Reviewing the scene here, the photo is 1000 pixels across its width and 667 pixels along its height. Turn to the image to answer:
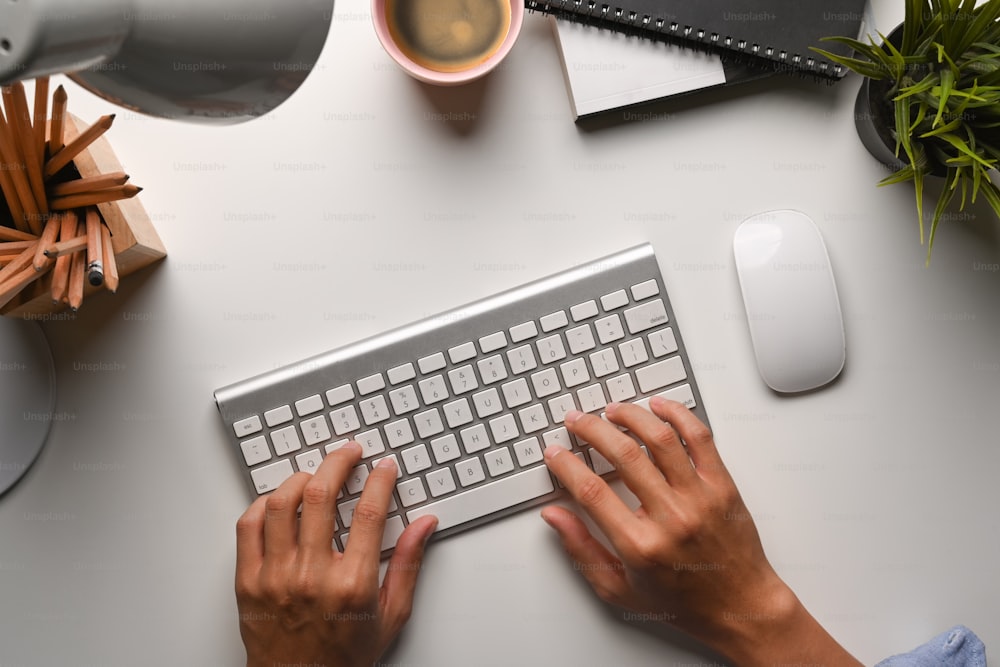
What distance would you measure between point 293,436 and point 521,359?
231 mm

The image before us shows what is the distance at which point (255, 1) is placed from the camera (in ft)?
1.19

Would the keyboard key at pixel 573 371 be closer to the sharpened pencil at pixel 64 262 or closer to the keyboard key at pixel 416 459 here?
the keyboard key at pixel 416 459

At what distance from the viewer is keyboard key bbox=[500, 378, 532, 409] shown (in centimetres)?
69

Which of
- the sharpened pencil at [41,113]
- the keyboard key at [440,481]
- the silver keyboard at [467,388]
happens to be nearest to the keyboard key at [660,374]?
the silver keyboard at [467,388]

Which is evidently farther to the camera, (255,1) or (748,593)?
(748,593)

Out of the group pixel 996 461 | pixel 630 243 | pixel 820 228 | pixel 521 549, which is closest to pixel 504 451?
pixel 521 549

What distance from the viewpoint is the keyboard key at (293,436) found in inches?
27.2

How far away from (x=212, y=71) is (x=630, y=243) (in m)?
0.46

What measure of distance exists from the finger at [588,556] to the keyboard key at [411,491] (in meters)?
0.12

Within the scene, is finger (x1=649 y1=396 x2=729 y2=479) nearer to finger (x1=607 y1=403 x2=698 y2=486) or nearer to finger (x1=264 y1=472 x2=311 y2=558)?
finger (x1=607 y1=403 x2=698 y2=486)

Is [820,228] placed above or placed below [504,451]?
above

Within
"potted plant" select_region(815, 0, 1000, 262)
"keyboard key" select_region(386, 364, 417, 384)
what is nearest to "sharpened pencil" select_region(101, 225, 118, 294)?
"keyboard key" select_region(386, 364, 417, 384)

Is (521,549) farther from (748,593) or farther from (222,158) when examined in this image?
(222,158)

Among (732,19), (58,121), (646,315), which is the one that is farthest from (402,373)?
(732,19)
